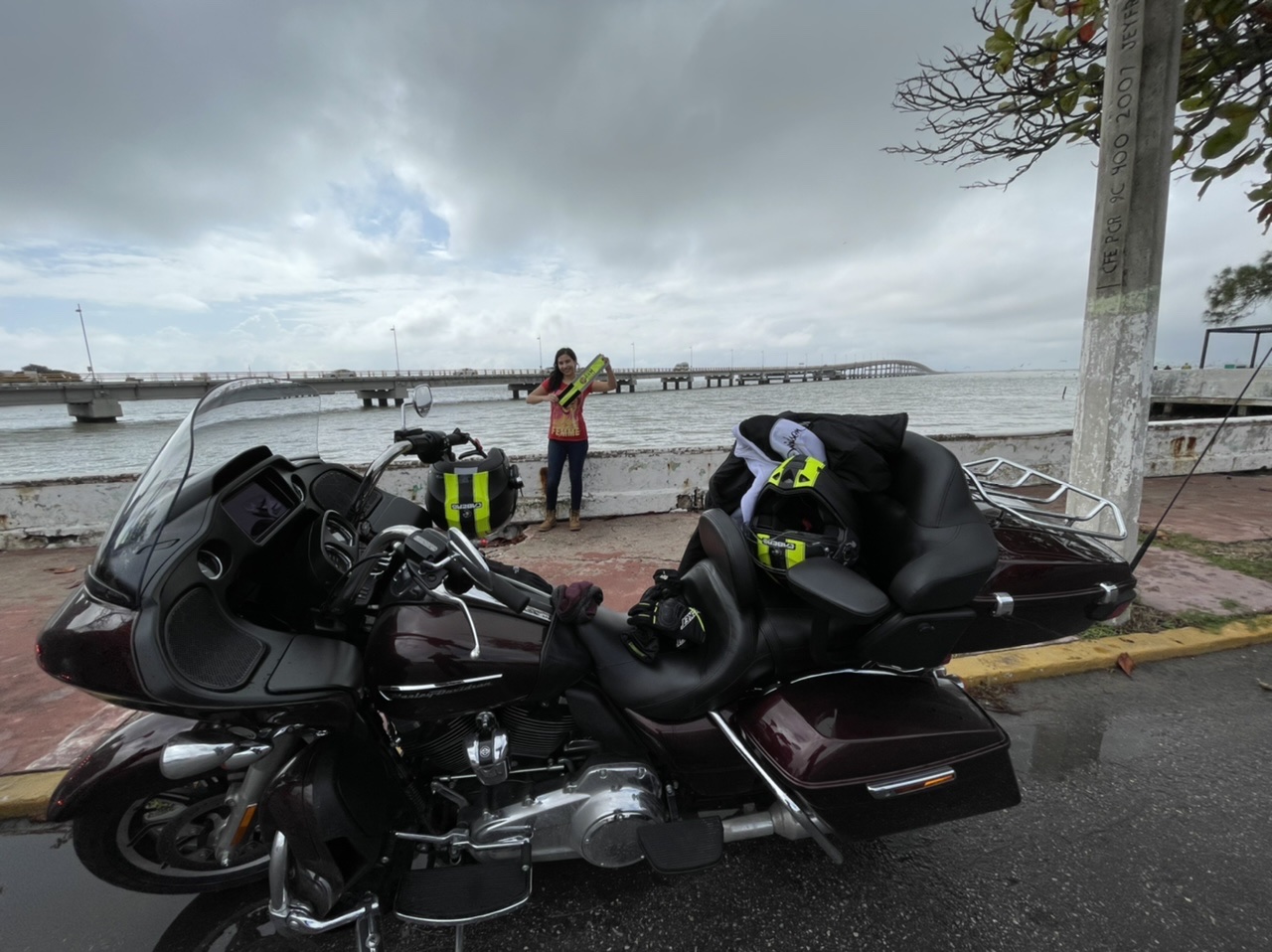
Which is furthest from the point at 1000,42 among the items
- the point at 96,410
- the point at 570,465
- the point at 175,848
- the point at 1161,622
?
the point at 96,410

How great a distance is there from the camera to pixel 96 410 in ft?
116

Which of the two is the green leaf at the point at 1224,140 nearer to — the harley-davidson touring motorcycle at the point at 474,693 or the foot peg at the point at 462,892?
the harley-davidson touring motorcycle at the point at 474,693

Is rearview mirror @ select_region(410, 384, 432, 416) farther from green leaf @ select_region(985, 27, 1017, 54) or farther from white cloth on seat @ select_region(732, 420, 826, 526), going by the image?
green leaf @ select_region(985, 27, 1017, 54)

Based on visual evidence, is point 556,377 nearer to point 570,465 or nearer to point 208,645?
point 570,465

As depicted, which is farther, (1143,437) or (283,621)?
(1143,437)

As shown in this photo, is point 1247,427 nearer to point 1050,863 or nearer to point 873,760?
point 1050,863

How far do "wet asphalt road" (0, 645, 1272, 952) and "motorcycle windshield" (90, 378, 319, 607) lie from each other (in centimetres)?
117

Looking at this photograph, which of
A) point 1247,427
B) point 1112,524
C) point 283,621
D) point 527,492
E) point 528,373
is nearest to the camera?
→ point 283,621

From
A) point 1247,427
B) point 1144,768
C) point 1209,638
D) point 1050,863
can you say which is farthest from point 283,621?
point 1247,427

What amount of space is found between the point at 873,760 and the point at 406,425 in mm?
1797

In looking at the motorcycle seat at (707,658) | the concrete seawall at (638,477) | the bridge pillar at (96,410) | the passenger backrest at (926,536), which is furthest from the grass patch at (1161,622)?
the bridge pillar at (96,410)

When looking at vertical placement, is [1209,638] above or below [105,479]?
below

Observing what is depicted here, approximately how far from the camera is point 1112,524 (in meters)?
3.20

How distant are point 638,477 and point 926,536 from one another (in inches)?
154
